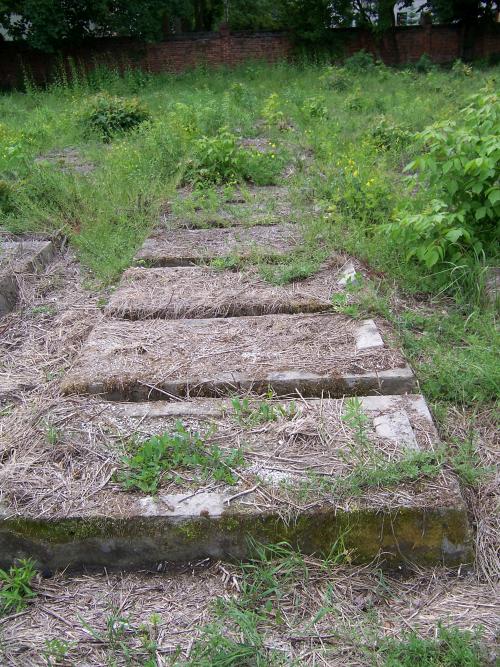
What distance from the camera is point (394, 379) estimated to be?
262 centimetres

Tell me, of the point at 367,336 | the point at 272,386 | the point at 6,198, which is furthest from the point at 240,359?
the point at 6,198

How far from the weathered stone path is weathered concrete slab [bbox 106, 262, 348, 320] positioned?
0.01m

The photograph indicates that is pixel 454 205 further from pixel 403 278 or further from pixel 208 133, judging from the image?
pixel 208 133

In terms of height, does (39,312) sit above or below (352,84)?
below

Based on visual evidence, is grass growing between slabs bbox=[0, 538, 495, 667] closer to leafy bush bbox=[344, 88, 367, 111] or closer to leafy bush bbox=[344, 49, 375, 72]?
leafy bush bbox=[344, 88, 367, 111]

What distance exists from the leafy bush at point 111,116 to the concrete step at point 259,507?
281 inches

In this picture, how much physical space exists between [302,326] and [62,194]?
10.7ft

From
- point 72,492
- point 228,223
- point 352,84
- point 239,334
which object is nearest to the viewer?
point 72,492

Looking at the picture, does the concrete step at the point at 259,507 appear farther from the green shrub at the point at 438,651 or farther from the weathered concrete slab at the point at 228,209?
the weathered concrete slab at the point at 228,209

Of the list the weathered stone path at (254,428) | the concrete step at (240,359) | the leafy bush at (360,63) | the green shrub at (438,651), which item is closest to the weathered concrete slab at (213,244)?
the weathered stone path at (254,428)

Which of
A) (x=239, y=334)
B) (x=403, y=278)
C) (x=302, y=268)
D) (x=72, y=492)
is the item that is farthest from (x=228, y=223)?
(x=72, y=492)

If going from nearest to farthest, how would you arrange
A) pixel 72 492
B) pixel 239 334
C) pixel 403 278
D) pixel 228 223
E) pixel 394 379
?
pixel 72 492 → pixel 394 379 → pixel 239 334 → pixel 403 278 → pixel 228 223

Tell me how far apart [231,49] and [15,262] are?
56.2 feet

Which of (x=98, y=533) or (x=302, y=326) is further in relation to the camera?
(x=302, y=326)
